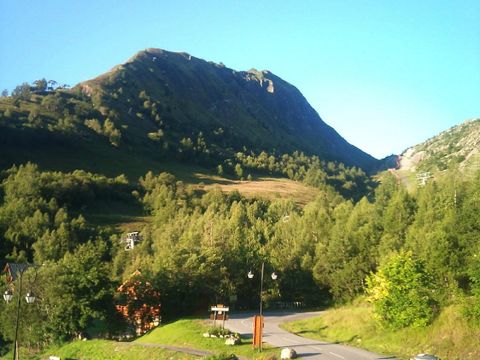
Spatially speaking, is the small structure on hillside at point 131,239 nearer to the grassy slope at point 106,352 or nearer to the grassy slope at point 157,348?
the grassy slope at point 157,348

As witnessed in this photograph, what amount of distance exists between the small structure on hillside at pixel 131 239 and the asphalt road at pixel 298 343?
157ft

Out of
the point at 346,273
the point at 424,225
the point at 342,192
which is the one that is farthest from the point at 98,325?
the point at 342,192

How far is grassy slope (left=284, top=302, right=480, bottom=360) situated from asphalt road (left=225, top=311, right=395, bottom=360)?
1293mm

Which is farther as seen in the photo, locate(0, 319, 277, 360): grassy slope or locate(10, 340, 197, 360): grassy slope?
locate(10, 340, 197, 360): grassy slope

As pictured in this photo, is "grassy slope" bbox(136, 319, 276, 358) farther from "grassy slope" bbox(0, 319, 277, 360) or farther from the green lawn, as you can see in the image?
the green lawn

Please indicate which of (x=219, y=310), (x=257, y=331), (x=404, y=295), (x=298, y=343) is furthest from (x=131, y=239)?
(x=404, y=295)

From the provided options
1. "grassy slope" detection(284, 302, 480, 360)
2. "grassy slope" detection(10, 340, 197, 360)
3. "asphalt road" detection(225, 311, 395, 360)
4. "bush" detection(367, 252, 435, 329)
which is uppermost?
"bush" detection(367, 252, 435, 329)

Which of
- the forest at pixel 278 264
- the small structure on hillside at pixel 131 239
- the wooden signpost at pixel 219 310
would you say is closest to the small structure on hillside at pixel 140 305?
the forest at pixel 278 264

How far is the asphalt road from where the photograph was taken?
88.2 feet

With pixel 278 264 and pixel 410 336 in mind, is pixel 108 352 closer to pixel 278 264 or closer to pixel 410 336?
pixel 410 336

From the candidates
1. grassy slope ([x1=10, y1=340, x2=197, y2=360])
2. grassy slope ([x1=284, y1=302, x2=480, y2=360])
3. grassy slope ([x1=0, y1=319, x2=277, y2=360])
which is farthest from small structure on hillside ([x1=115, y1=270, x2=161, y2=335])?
grassy slope ([x1=284, y1=302, x2=480, y2=360])

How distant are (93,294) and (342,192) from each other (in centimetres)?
15650

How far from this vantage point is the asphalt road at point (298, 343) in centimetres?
2688

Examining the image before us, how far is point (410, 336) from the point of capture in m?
28.8
